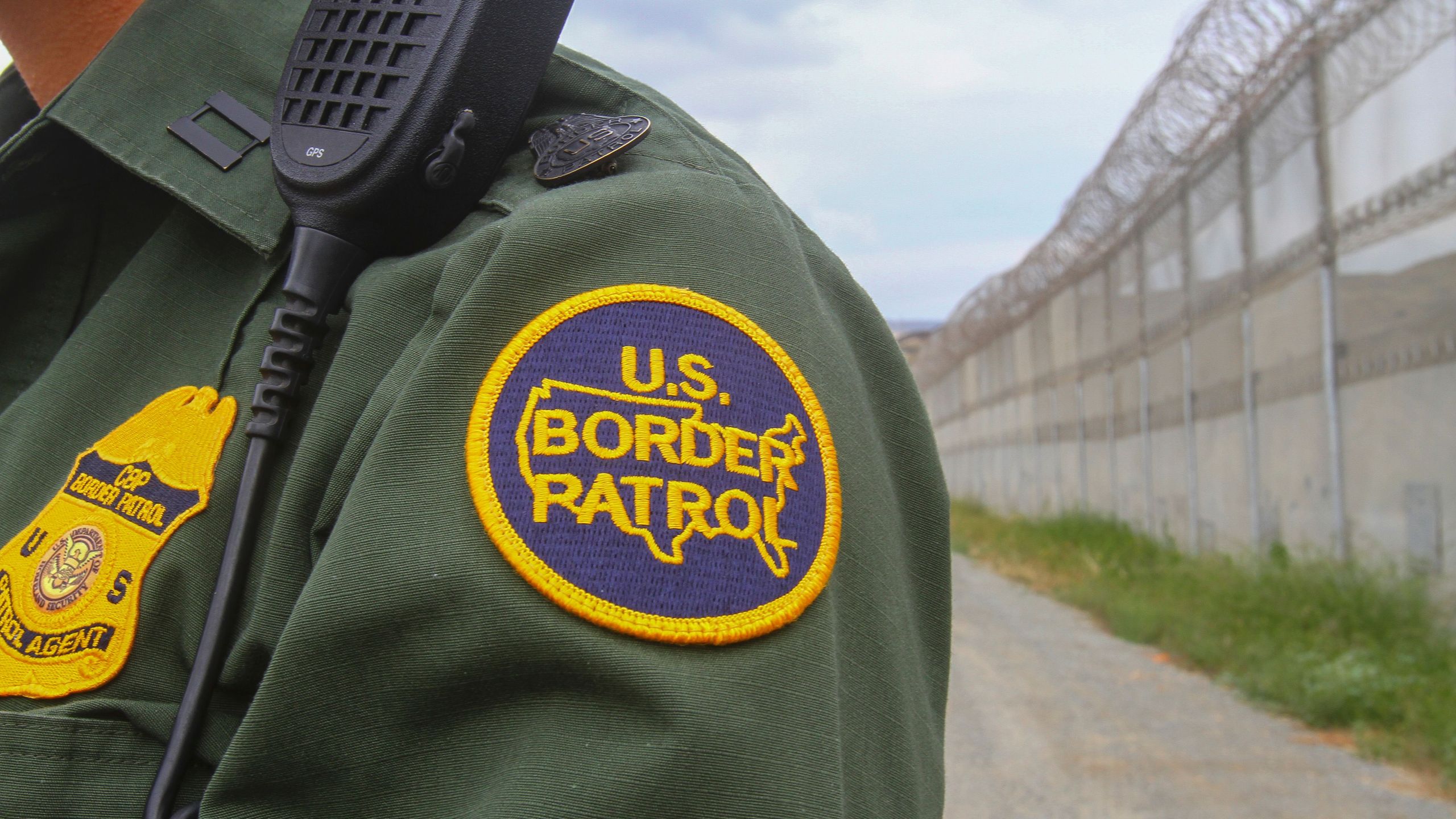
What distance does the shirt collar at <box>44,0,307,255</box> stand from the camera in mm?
991

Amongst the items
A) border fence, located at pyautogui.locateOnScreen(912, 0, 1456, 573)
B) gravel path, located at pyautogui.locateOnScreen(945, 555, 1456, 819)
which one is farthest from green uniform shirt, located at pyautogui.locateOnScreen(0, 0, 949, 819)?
border fence, located at pyautogui.locateOnScreen(912, 0, 1456, 573)

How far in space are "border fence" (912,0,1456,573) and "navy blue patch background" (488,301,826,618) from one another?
5558mm

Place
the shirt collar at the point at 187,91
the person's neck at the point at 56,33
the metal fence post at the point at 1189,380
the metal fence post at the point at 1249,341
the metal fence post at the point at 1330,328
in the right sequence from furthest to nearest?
the metal fence post at the point at 1189,380 < the metal fence post at the point at 1249,341 < the metal fence post at the point at 1330,328 < the person's neck at the point at 56,33 < the shirt collar at the point at 187,91

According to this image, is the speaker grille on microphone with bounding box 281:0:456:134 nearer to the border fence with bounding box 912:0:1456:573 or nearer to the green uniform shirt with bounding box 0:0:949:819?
the green uniform shirt with bounding box 0:0:949:819

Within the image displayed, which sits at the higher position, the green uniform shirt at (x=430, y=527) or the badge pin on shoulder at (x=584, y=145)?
the badge pin on shoulder at (x=584, y=145)

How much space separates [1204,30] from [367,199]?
7.98 metres

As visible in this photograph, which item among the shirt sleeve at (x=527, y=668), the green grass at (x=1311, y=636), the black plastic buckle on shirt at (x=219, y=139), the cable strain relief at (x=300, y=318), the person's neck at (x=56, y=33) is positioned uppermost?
the person's neck at (x=56, y=33)

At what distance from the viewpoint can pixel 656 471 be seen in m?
0.71

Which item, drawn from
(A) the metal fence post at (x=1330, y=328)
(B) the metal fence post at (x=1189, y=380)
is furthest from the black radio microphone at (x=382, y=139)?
(B) the metal fence post at (x=1189, y=380)

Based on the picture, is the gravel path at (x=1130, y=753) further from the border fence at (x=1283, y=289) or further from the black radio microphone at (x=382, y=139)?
the black radio microphone at (x=382, y=139)

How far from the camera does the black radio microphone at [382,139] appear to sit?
88 centimetres

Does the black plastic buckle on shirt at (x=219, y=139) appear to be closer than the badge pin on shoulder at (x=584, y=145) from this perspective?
No

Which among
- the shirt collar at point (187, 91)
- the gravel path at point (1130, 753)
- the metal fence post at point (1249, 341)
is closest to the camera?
the shirt collar at point (187, 91)

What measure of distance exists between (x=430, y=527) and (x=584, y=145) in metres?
0.35
